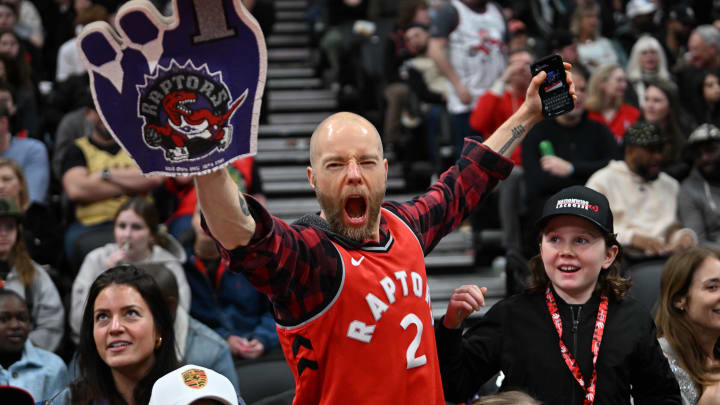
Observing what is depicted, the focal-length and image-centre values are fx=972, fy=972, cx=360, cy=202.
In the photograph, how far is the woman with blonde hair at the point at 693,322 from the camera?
11.4ft

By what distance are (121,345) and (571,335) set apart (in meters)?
1.51

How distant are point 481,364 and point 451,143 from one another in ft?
14.0

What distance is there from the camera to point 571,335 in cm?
308

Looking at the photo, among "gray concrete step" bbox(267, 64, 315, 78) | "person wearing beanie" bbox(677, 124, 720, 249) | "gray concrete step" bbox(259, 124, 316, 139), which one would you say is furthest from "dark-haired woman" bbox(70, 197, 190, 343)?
"gray concrete step" bbox(267, 64, 315, 78)

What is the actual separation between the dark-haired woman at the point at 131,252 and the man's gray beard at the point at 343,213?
92.1 inches

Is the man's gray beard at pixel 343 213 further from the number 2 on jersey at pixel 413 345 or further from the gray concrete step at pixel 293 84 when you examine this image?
the gray concrete step at pixel 293 84

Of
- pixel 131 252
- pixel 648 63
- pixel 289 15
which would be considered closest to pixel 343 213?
pixel 131 252

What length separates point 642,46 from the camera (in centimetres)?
847

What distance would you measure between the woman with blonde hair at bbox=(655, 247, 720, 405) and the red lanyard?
0.53 meters

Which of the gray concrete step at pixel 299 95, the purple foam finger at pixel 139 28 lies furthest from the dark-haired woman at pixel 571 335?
the gray concrete step at pixel 299 95

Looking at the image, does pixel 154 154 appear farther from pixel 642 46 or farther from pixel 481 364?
pixel 642 46

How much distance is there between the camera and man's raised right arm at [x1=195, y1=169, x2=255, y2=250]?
2.20 m

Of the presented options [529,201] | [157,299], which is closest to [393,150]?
[529,201]

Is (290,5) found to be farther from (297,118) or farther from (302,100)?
(297,118)
